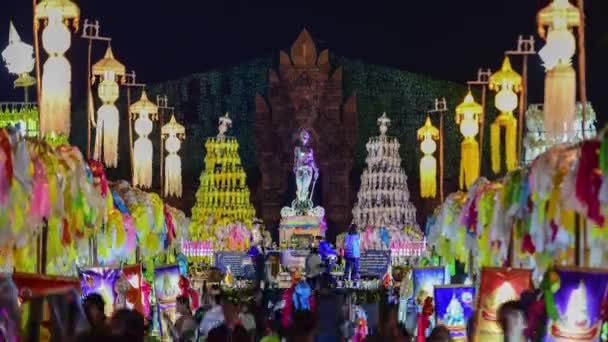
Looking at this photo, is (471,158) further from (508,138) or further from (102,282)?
(102,282)

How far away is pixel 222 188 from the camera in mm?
53594

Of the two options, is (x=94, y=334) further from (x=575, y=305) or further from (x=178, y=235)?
(x=178, y=235)

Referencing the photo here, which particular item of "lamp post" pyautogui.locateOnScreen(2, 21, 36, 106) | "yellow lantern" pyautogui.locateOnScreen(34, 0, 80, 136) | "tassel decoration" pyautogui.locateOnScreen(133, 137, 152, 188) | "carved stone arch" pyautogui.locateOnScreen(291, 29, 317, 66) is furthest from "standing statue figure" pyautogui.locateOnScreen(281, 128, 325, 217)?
"lamp post" pyautogui.locateOnScreen(2, 21, 36, 106)

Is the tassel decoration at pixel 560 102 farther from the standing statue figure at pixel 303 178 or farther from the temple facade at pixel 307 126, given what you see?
the temple facade at pixel 307 126

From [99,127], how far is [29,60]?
7.04 metres

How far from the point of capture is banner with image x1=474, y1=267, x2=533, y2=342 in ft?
49.7

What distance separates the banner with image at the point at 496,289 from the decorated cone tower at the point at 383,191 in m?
37.1

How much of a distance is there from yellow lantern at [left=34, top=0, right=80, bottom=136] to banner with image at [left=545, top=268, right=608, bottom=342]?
363 inches

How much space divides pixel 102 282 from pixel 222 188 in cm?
3640

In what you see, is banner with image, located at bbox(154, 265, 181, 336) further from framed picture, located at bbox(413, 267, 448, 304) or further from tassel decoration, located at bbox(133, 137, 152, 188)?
tassel decoration, located at bbox(133, 137, 152, 188)

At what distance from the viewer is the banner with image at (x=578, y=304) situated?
1200 centimetres

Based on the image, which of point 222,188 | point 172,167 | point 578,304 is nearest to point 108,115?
point 172,167

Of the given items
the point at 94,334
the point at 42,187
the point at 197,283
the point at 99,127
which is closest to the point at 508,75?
the point at 99,127

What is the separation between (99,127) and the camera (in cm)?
2625
